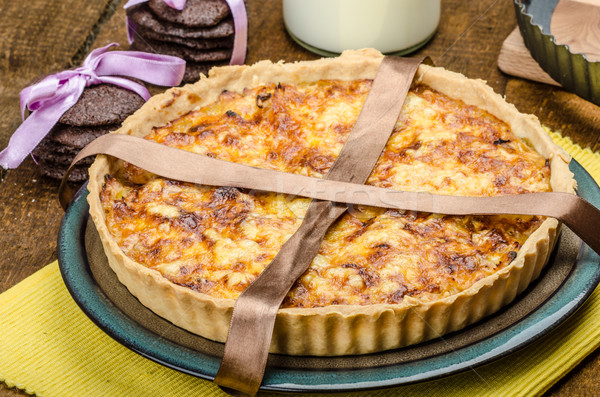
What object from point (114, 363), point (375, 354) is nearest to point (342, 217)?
point (375, 354)

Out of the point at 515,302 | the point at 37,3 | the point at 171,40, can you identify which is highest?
the point at 515,302

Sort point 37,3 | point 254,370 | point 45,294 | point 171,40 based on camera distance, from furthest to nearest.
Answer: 1. point 37,3
2. point 171,40
3. point 45,294
4. point 254,370

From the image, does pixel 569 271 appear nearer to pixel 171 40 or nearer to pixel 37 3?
pixel 171 40

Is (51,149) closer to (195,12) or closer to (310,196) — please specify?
(195,12)

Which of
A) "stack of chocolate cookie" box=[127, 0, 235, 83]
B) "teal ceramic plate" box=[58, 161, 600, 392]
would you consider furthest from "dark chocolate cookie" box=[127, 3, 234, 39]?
"teal ceramic plate" box=[58, 161, 600, 392]

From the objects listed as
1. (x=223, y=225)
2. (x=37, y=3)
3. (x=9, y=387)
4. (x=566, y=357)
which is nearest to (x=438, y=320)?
(x=566, y=357)

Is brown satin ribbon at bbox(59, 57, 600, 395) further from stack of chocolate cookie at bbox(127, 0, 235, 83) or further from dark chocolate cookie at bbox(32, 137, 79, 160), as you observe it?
stack of chocolate cookie at bbox(127, 0, 235, 83)
